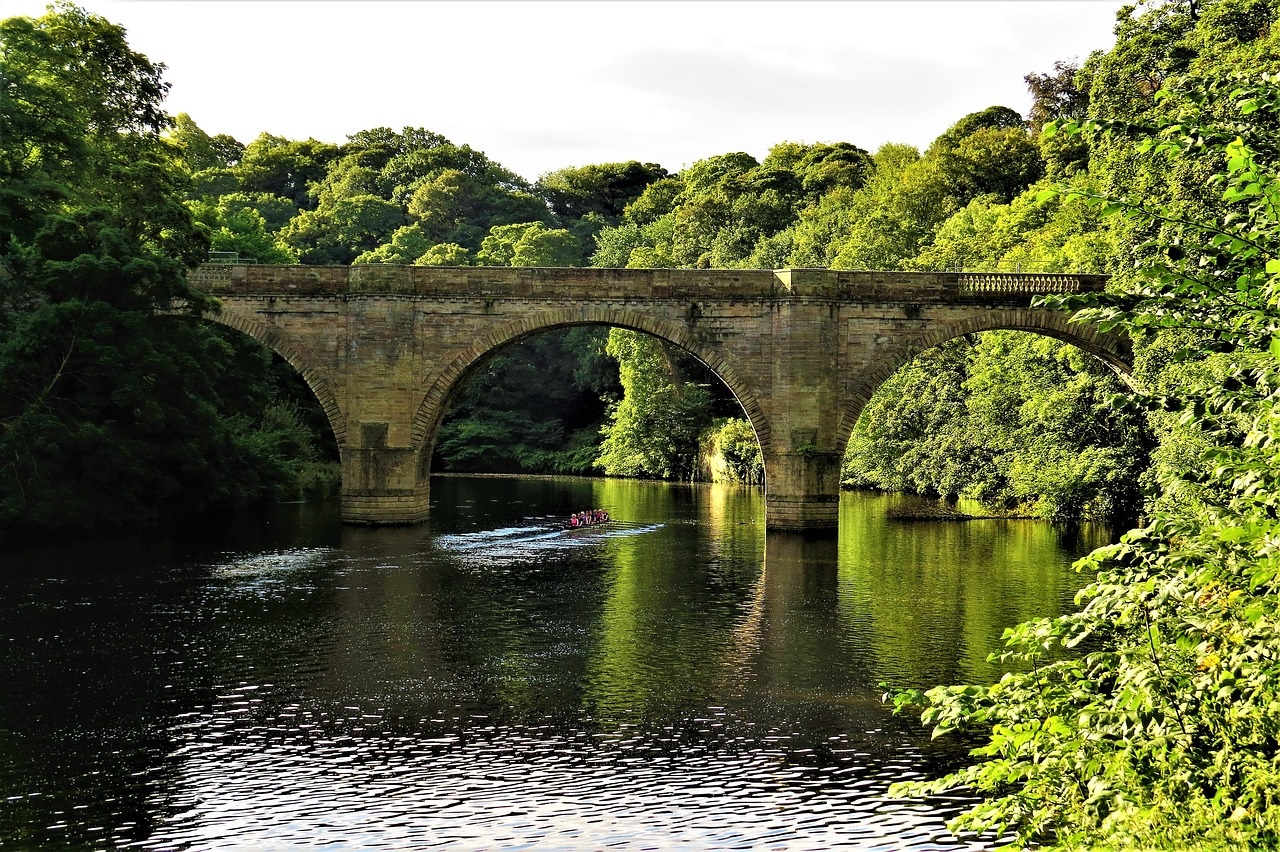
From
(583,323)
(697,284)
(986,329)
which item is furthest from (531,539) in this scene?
(986,329)

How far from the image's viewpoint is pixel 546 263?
71375 mm

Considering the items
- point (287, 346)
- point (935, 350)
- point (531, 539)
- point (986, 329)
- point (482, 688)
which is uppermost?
point (935, 350)

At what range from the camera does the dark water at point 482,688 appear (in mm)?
12984

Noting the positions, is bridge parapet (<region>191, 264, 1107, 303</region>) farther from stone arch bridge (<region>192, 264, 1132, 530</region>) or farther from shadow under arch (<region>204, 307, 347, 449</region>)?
shadow under arch (<region>204, 307, 347, 449</region>)

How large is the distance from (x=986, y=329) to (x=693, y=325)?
7.96 m

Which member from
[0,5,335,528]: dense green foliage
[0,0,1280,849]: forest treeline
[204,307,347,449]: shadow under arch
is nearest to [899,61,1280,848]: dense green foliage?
[0,0,1280,849]: forest treeline

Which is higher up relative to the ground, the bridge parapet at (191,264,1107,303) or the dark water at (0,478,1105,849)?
the bridge parapet at (191,264,1107,303)

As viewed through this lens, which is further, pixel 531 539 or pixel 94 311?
pixel 531 539

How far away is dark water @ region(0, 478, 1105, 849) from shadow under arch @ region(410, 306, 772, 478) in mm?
4228

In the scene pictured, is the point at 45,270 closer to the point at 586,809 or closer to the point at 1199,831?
the point at 586,809

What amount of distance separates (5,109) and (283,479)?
44.1ft

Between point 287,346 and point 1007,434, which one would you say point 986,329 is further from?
point 287,346

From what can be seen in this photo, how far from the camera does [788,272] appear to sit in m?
34.9

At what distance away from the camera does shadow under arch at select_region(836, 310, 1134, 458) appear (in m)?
35.2
